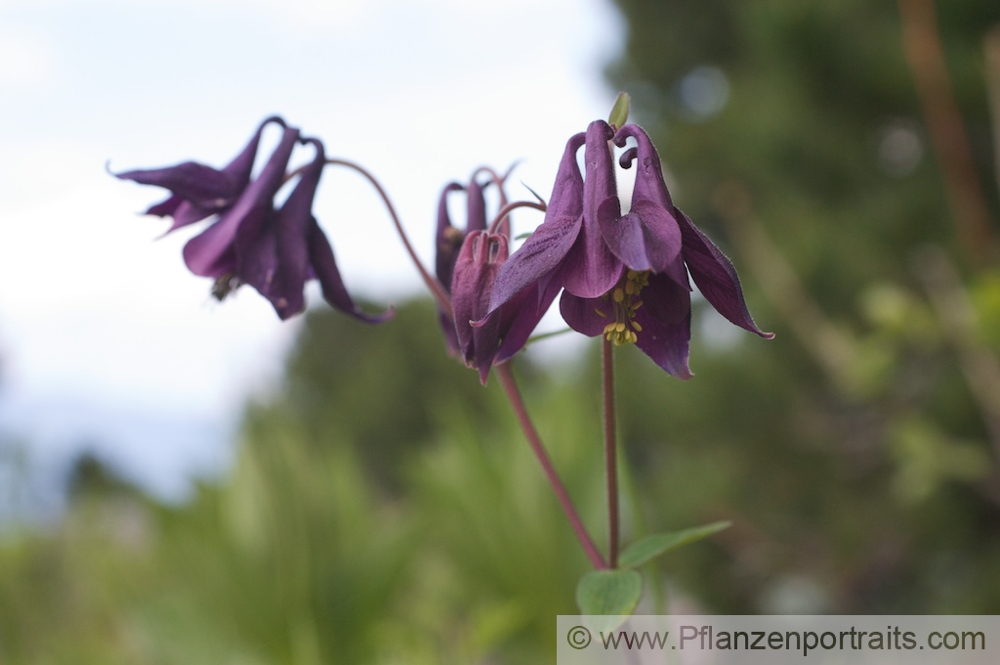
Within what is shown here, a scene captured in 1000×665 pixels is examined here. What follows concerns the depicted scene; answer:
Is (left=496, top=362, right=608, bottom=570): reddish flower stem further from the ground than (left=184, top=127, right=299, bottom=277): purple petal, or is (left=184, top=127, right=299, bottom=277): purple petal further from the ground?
(left=184, top=127, right=299, bottom=277): purple petal

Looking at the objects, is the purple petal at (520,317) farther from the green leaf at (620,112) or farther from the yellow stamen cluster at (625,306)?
the green leaf at (620,112)

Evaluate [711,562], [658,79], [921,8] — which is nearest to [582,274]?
[921,8]

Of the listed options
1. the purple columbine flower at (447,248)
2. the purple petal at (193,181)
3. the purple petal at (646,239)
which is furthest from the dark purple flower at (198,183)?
→ the purple petal at (646,239)

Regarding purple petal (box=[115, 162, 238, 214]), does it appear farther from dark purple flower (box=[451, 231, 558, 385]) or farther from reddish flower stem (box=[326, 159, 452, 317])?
dark purple flower (box=[451, 231, 558, 385])

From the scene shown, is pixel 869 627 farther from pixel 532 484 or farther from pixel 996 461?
pixel 996 461

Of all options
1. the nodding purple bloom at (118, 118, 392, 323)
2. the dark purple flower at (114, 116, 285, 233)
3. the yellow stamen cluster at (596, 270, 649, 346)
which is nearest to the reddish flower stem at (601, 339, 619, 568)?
the yellow stamen cluster at (596, 270, 649, 346)

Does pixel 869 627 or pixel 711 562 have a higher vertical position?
pixel 869 627

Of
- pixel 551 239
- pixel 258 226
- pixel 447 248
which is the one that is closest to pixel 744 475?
pixel 447 248
